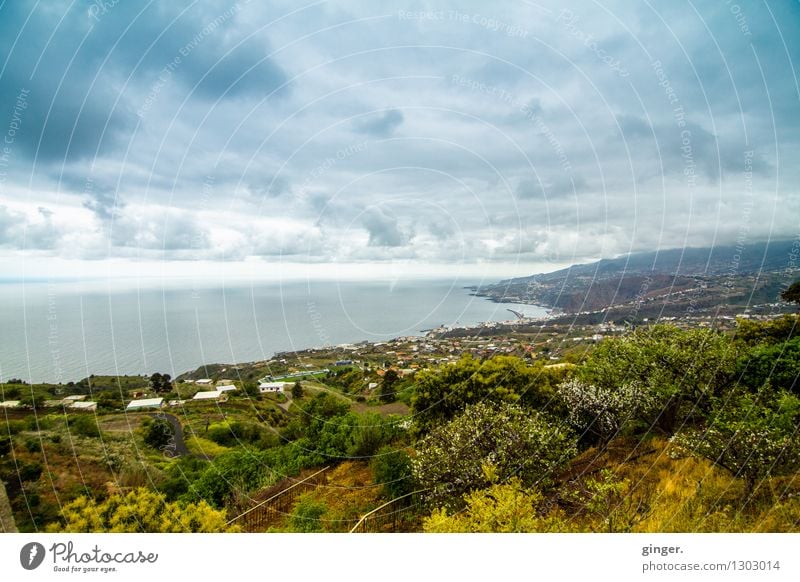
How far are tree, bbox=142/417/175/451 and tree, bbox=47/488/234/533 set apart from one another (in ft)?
23.2

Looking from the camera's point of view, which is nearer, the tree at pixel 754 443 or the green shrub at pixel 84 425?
the tree at pixel 754 443

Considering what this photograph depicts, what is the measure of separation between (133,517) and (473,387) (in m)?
7.70

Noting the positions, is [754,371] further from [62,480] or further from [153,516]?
[62,480]

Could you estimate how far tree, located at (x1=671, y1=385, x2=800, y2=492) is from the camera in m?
4.97

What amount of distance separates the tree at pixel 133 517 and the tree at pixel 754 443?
8217mm

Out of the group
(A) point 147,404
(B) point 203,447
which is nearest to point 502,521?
(B) point 203,447

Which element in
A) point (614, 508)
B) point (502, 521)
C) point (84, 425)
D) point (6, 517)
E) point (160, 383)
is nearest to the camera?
point (502, 521)

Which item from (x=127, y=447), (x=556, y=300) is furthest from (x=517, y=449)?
(x=127, y=447)

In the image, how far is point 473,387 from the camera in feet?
31.3

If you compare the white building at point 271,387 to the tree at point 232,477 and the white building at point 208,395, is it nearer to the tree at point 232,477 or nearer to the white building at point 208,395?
the white building at point 208,395

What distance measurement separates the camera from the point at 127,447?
31.4ft

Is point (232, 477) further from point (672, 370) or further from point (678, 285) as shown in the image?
point (678, 285)

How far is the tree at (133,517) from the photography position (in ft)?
16.6

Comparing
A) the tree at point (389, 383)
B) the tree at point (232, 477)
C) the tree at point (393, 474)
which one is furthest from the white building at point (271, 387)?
the tree at point (393, 474)
